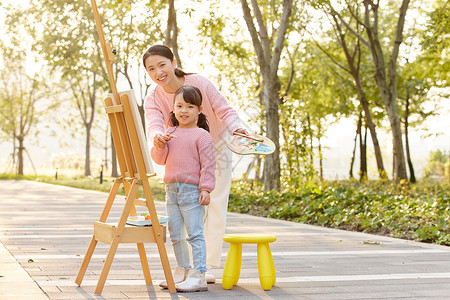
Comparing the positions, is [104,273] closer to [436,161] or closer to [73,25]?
[73,25]

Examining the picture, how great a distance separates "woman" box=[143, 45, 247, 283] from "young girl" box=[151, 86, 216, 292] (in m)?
0.24

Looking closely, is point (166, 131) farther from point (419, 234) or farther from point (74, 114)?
point (74, 114)

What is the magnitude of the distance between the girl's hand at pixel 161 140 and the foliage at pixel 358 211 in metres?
4.64

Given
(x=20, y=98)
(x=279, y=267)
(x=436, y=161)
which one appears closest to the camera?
(x=279, y=267)

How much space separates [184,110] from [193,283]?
3.96 feet

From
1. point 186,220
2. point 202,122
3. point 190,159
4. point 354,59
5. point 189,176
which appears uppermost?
point 354,59

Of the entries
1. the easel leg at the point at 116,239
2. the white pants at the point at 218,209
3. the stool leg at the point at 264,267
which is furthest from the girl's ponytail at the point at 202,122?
the stool leg at the point at 264,267

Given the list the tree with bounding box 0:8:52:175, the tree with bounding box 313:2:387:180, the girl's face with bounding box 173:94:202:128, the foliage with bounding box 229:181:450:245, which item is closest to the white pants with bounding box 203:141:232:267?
the girl's face with bounding box 173:94:202:128

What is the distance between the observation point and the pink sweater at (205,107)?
17.2 ft

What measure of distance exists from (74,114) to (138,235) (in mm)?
43638

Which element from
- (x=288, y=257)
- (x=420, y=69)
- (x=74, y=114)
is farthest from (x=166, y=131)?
(x=74, y=114)

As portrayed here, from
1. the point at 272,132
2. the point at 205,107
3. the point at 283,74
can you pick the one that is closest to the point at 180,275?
the point at 205,107

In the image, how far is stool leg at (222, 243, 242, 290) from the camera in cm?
507

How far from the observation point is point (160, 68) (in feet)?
16.8
